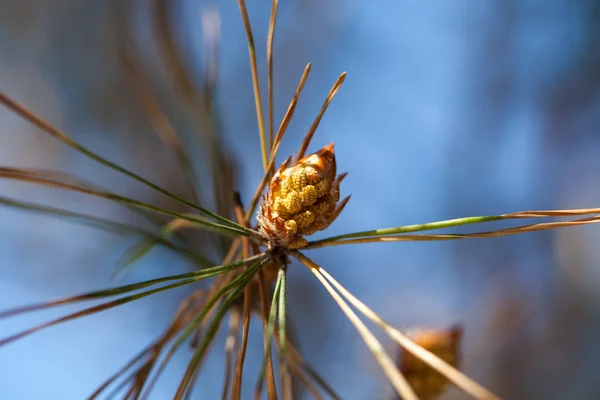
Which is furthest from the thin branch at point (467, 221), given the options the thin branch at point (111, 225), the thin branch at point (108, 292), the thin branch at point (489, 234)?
the thin branch at point (111, 225)

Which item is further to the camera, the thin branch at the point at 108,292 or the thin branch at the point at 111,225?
the thin branch at the point at 111,225

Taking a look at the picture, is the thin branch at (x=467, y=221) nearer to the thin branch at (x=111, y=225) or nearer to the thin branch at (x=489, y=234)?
the thin branch at (x=489, y=234)

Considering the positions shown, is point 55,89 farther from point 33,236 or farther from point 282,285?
point 282,285

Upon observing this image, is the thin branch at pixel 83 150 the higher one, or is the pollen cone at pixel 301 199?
the thin branch at pixel 83 150

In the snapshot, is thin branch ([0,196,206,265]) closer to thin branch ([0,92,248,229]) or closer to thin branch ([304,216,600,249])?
thin branch ([0,92,248,229])

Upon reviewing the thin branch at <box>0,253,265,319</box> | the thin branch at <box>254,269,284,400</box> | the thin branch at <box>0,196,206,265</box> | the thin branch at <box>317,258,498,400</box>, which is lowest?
the thin branch at <box>317,258,498,400</box>

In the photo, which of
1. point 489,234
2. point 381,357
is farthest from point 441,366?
point 489,234

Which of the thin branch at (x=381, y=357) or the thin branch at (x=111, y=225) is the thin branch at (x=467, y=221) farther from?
the thin branch at (x=111, y=225)

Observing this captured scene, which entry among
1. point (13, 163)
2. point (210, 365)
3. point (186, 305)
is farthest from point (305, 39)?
point (186, 305)

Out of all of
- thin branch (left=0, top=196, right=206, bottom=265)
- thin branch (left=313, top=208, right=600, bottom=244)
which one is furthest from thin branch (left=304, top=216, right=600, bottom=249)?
thin branch (left=0, top=196, right=206, bottom=265)

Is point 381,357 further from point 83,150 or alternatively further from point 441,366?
point 83,150

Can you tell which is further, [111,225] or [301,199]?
[111,225]

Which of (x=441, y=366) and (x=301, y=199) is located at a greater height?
(x=301, y=199)

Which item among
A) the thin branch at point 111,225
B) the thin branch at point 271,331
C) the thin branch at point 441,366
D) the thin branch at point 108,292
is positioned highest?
the thin branch at point 111,225
